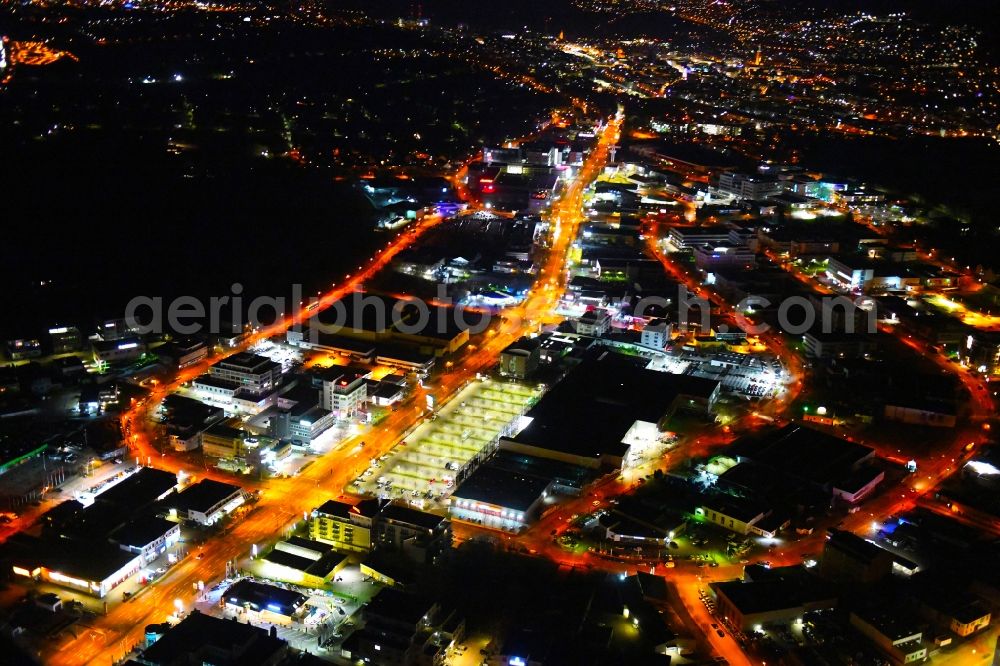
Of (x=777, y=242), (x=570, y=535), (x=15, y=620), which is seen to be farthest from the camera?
(x=777, y=242)

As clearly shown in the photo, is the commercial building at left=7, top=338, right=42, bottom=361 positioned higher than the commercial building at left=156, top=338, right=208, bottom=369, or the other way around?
the commercial building at left=156, top=338, right=208, bottom=369

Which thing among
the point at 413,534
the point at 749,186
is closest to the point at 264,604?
the point at 413,534

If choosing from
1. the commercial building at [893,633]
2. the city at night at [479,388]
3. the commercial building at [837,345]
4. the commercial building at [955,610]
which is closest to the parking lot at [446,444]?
the city at night at [479,388]

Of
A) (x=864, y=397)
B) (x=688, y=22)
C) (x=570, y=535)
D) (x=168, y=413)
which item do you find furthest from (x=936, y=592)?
(x=688, y=22)

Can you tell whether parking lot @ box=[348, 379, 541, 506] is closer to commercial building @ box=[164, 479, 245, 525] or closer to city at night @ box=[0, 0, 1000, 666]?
city at night @ box=[0, 0, 1000, 666]

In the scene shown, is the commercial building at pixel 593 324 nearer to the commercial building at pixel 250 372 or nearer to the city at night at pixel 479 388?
the city at night at pixel 479 388

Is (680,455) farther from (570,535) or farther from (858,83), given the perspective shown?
(858,83)

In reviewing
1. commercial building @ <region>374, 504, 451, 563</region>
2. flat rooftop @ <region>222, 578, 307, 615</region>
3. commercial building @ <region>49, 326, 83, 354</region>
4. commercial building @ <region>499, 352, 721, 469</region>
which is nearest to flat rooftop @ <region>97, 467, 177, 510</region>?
flat rooftop @ <region>222, 578, 307, 615</region>
